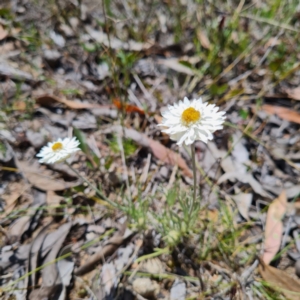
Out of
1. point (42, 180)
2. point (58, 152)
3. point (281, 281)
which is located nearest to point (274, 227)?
point (281, 281)

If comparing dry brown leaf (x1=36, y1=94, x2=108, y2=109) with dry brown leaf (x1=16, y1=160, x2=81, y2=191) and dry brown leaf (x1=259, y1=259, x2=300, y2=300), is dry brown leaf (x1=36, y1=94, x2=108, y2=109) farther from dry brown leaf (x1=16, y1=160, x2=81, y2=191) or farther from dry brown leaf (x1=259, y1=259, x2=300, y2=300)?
→ dry brown leaf (x1=259, y1=259, x2=300, y2=300)

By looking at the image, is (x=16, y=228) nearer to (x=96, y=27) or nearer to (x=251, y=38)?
(x=96, y=27)

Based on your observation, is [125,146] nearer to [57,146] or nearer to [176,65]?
[57,146]

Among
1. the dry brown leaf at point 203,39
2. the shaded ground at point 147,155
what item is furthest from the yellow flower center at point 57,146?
the dry brown leaf at point 203,39

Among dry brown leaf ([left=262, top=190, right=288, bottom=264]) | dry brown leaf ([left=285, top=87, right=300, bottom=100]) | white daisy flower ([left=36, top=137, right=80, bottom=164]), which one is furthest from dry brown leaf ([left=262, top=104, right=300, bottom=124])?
white daisy flower ([left=36, top=137, right=80, bottom=164])

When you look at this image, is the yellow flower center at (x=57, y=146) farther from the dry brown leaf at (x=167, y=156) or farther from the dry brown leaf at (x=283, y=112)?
the dry brown leaf at (x=283, y=112)

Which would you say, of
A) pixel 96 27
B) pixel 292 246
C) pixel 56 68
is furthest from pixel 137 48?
pixel 292 246

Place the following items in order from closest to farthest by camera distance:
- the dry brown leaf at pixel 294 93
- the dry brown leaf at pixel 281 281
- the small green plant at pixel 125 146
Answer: the dry brown leaf at pixel 281 281 < the small green plant at pixel 125 146 < the dry brown leaf at pixel 294 93

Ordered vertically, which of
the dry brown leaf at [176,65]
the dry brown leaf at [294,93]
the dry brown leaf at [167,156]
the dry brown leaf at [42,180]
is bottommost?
the dry brown leaf at [42,180]
